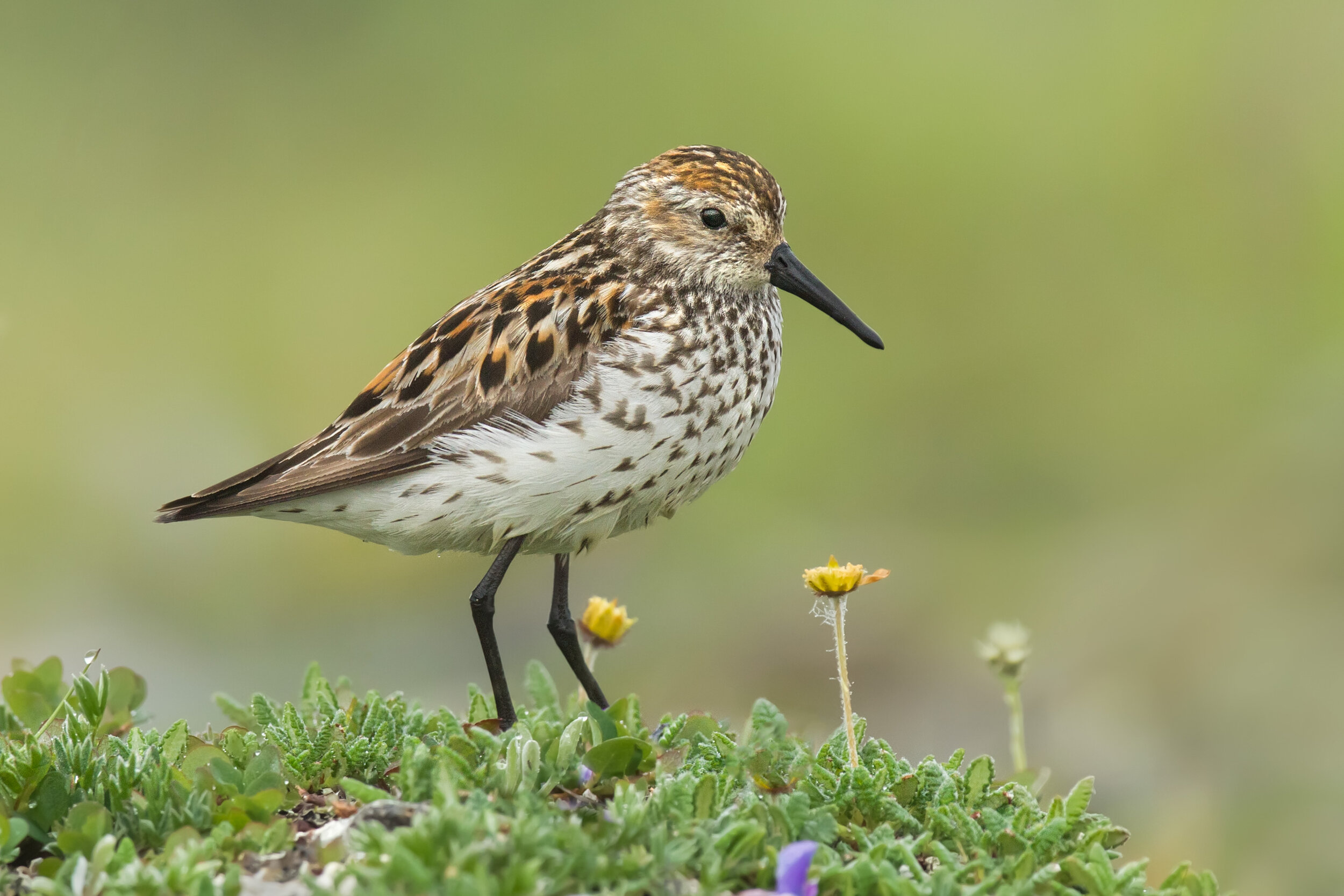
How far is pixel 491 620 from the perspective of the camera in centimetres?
594

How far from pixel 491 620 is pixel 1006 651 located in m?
2.05

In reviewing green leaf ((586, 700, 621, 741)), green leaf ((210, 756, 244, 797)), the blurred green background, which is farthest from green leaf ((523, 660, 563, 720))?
the blurred green background

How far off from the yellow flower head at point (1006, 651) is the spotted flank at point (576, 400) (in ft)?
4.28

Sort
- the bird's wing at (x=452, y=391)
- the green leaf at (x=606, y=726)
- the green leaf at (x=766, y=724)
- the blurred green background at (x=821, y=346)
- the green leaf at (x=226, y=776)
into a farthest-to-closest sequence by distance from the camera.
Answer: the blurred green background at (x=821, y=346), the bird's wing at (x=452, y=391), the green leaf at (x=766, y=724), the green leaf at (x=606, y=726), the green leaf at (x=226, y=776)

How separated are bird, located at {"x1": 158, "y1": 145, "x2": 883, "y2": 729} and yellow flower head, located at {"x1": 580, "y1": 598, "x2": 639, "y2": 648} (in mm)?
355

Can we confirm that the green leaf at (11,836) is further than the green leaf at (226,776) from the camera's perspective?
No

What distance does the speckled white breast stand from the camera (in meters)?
5.58

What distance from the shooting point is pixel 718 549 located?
11.7 m

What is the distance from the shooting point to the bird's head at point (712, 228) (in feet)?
A: 20.2

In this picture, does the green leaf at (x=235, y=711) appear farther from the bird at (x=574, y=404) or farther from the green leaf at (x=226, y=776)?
the green leaf at (x=226, y=776)

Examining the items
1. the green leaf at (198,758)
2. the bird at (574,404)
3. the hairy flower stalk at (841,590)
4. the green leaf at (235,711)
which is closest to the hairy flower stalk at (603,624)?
the bird at (574,404)

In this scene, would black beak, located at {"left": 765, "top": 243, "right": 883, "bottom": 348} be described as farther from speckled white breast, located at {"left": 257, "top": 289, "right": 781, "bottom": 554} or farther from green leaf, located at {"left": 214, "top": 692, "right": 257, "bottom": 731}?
green leaf, located at {"left": 214, "top": 692, "right": 257, "bottom": 731}

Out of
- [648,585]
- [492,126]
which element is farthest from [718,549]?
[492,126]

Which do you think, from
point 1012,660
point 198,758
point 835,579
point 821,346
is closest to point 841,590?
point 835,579
